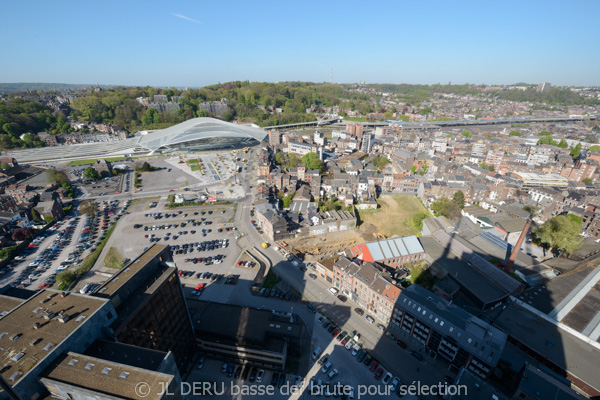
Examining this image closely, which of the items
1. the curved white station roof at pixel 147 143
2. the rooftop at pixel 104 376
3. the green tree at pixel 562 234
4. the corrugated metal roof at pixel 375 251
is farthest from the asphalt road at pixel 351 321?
the curved white station roof at pixel 147 143

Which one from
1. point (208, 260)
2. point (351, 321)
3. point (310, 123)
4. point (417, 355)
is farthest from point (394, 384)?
point (310, 123)

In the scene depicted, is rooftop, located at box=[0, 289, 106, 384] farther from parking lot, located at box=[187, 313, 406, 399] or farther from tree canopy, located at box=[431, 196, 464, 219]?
tree canopy, located at box=[431, 196, 464, 219]

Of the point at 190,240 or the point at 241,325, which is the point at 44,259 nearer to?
the point at 190,240

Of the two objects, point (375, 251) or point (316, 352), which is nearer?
point (316, 352)

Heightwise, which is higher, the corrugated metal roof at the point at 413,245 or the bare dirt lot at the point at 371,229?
the corrugated metal roof at the point at 413,245

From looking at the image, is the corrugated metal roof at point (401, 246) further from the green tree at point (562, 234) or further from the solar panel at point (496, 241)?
the green tree at point (562, 234)
